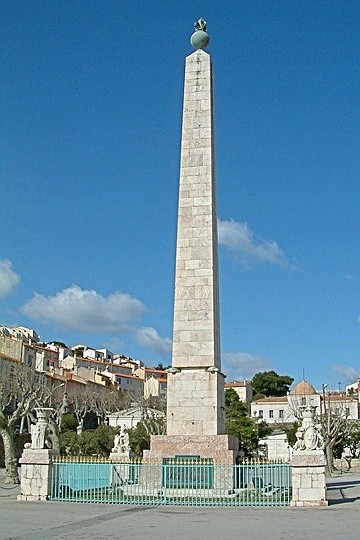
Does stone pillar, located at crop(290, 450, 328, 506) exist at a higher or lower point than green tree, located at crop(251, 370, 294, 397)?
lower

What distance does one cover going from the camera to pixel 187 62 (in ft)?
74.2

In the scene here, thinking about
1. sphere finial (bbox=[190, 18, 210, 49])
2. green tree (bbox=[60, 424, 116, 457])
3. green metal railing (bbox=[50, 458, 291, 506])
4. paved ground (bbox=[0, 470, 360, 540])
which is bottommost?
paved ground (bbox=[0, 470, 360, 540])

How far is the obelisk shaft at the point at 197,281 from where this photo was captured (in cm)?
1970

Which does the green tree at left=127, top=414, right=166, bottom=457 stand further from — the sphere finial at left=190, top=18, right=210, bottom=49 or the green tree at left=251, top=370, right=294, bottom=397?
the green tree at left=251, top=370, right=294, bottom=397

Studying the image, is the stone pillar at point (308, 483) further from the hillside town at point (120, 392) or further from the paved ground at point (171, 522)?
the hillside town at point (120, 392)

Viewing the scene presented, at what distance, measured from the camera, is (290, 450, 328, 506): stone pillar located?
1594cm

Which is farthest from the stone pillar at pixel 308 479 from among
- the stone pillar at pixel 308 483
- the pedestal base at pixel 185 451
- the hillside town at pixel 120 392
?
the hillside town at pixel 120 392

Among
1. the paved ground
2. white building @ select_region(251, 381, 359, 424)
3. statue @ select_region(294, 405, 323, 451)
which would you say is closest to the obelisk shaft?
statue @ select_region(294, 405, 323, 451)

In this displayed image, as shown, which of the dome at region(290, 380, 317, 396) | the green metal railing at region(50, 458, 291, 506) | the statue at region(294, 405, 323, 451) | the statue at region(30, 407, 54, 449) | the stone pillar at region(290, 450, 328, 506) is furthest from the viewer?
the dome at region(290, 380, 317, 396)

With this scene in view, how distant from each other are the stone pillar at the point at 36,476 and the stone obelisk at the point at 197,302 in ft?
10.2

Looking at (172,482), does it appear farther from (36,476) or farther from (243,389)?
(243,389)

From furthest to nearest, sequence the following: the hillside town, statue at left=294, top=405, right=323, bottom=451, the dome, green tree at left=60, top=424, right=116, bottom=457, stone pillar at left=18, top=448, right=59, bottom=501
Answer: the dome → the hillside town → green tree at left=60, top=424, right=116, bottom=457 → stone pillar at left=18, top=448, right=59, bottom=501 → statue at left=294, top=405, right=323, bottom=451

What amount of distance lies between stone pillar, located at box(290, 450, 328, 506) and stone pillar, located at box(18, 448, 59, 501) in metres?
6.30

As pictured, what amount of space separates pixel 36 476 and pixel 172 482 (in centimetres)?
356
